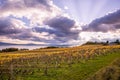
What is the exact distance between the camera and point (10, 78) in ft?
93.0

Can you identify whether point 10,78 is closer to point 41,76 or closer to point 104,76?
point 41,76

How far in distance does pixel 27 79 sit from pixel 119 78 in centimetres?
1083

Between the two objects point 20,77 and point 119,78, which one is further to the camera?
point 20,77

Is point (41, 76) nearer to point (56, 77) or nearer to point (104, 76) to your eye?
point (56, 77)

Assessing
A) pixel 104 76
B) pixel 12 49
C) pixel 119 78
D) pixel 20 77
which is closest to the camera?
pixel 119 78

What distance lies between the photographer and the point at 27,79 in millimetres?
28391

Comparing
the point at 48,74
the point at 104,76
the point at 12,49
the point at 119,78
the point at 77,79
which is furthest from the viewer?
the point at 12,49

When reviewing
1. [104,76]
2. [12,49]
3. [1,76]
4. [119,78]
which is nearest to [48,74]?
[1,76]

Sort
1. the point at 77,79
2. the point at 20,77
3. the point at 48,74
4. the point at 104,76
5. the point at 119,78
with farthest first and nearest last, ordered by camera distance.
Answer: the point at 48,74
the point at 20,77
the point at 77,79
the point at 104,76
the point at 119,78

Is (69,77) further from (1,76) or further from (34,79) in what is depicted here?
(1,76)

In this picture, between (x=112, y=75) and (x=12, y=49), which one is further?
(x=12, y=49)

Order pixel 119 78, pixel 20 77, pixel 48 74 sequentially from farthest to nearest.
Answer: pixel 48 74 → pixel 20 77 → pixel 119 78

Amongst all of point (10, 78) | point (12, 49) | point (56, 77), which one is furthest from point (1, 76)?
point (12, 49)

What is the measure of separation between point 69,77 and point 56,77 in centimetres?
150
